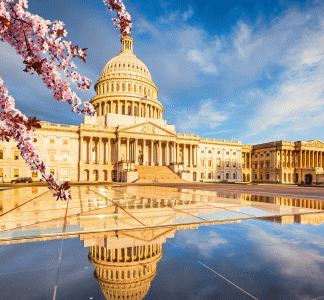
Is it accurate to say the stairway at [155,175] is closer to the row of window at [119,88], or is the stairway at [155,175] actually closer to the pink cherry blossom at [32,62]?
the row of window at [119,88]

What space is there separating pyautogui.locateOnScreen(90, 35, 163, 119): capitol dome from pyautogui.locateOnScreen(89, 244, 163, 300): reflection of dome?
72042 mm

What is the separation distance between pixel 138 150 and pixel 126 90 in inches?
1097

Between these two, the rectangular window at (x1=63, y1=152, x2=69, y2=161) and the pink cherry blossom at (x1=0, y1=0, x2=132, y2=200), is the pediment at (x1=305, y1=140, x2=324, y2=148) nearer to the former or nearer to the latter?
the rectangular window at (x1=63, y1=152, x2=69, y2=161)

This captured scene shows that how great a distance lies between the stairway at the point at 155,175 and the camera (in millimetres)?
51103

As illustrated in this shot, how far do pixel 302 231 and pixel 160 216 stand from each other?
3.72m

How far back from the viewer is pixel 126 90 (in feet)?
280

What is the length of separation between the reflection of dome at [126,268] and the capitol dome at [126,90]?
72.0 metres

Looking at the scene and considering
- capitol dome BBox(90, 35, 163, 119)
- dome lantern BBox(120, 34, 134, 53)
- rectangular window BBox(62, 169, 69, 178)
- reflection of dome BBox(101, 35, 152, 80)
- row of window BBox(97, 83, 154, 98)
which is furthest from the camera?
dome lantern BBox(120, 34, 134, 53)

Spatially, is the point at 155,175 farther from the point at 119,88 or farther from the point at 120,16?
the point at 120,16

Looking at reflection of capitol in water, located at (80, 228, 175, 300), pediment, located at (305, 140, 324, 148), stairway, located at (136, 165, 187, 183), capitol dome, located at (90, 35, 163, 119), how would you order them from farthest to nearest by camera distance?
pediment, located at (305, 140, 324, 148) → capitol dome, located at (90, 35, 163, 119) → stairway, located at (136, 165, 187, 183) → reflection of capitol in water, located at (80, 228, 175, 300)

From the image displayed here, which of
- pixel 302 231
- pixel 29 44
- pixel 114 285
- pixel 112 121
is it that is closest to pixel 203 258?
pixel 114 285

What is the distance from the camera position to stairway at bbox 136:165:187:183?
5110cm

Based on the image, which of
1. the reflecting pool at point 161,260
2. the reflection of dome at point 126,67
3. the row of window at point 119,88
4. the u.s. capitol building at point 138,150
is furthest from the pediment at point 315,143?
the reflecting pool at point 161,260

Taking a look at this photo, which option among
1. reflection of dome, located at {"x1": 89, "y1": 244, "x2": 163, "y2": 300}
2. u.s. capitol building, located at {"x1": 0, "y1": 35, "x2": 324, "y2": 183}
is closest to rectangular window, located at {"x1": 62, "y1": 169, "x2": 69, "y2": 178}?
u.s. capitol building, located at {"x1": 0, "y1": 35, "x2": 324, "y2": 183}
